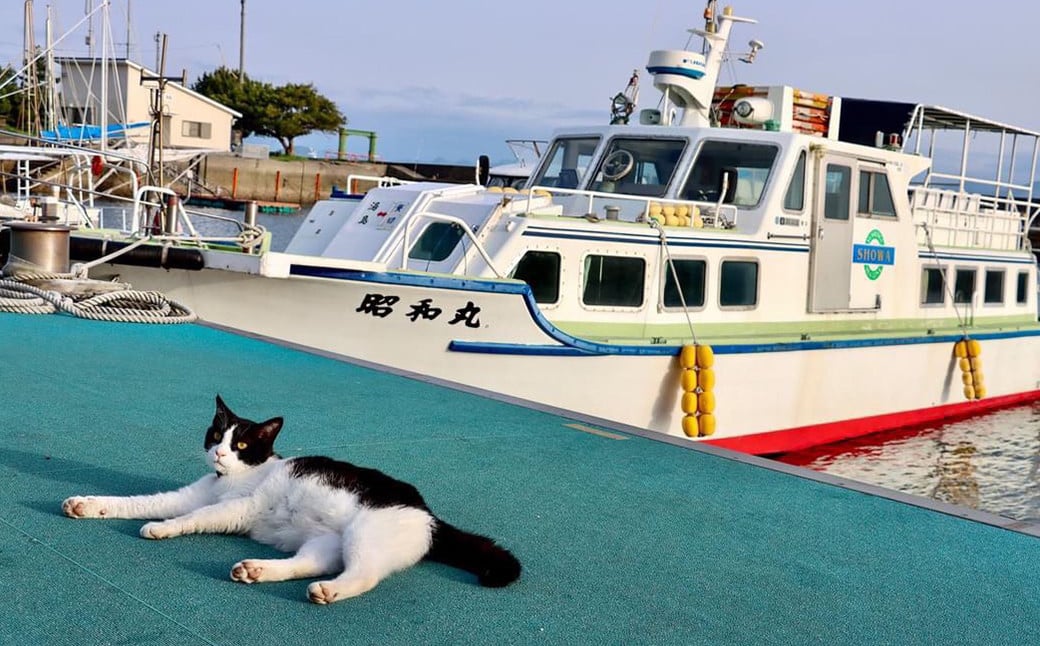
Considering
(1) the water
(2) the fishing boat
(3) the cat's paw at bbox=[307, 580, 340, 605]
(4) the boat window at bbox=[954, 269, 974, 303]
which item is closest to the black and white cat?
(3) the cat's paw at bbox=[307, 580, 340, 605]

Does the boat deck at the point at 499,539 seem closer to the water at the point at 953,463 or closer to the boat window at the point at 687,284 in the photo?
the boat window at the point at 687,284

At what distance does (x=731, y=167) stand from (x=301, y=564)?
Result: 1072 cm

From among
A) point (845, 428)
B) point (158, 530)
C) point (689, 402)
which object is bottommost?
point (845, 428)

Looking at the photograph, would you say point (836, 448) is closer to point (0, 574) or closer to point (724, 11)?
point (724, 11)

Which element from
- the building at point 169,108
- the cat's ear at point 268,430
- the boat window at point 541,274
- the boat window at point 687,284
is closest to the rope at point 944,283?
the boat window at point 687,284

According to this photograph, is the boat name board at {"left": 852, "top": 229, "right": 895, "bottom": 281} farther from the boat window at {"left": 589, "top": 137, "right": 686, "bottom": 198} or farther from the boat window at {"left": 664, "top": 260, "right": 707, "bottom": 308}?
the boat window at {"left": 664, "top": 260, "right": 707, "bottom": 308}

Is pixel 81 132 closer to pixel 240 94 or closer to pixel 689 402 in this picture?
pixel 689 402

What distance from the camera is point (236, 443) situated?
396 centimetres

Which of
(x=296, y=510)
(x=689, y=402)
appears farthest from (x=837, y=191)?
(x=296, y=510)

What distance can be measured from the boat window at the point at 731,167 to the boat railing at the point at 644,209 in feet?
0.91

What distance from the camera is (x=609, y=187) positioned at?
13844mm

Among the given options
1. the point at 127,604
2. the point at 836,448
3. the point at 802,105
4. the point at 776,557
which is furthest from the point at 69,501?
the point at 802,105

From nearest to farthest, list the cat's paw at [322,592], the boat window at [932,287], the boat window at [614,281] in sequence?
1. the cat's paw at [322,592]
2. the boat window at [614,281]
3. the boat window at [932,287]

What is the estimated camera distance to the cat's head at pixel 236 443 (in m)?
3.93
